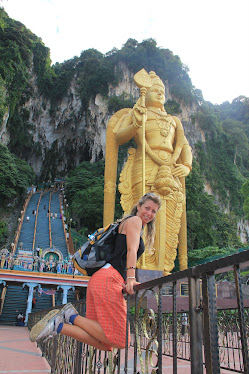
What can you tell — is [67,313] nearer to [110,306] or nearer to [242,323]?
→ [110,306]

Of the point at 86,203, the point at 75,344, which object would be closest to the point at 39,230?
the point at 86,203

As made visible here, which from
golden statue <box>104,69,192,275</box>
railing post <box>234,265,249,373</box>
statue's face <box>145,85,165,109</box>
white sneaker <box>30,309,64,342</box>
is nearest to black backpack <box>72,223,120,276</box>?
white sneaker <box>30,309,64,342</box>

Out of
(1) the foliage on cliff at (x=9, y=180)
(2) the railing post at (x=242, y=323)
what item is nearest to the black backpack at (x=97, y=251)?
(2) the railing post at (x=242, y=323)

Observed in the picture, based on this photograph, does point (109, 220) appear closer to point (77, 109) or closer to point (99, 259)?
point (99, 259)

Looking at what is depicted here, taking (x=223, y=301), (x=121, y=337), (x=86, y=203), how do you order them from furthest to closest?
(x=86, y=203), (x=223, y=301), (x=121, y=337)

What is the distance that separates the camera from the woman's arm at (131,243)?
1558mm

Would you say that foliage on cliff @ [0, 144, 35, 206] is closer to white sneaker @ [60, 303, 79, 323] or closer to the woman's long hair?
the woman's long hair

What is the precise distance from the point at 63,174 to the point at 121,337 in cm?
3441

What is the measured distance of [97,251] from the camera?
66.1 inches

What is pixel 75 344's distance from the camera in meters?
2.35

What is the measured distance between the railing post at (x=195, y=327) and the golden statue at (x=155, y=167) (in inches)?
182

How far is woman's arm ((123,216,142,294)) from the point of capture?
1558 millimetres

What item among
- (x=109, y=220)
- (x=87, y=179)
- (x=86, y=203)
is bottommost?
(x=109, y=220)

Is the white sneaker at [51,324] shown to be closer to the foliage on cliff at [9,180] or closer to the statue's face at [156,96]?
the statue's face at [156,96]
